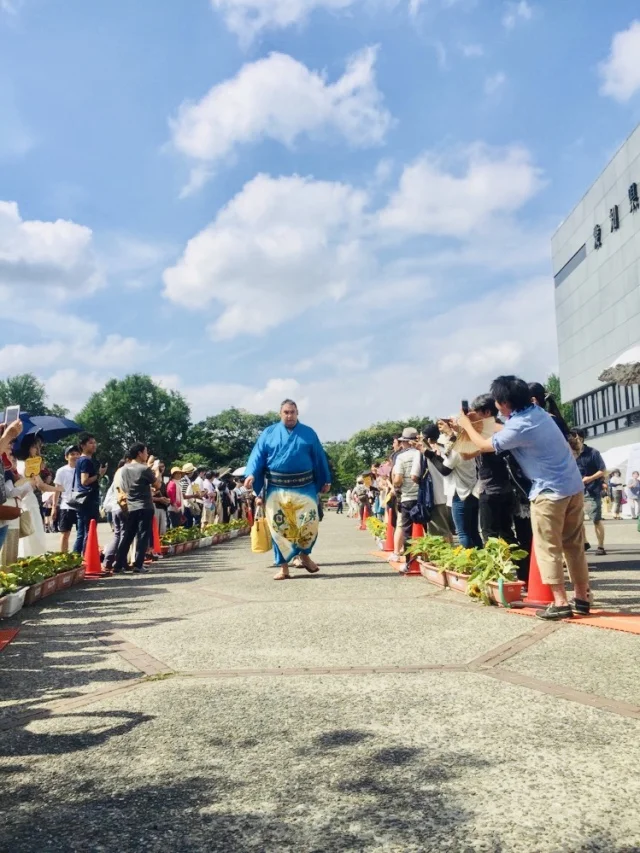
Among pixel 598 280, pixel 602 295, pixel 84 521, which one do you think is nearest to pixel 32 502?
pixel 84 521

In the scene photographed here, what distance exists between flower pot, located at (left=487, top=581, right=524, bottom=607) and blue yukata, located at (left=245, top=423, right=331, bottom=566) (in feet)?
11.3

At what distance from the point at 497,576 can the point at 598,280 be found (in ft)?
162

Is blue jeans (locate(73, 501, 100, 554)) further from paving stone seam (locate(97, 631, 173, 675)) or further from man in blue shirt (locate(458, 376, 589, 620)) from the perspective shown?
man in blue shirt (locate(458, 376, 589, 620))

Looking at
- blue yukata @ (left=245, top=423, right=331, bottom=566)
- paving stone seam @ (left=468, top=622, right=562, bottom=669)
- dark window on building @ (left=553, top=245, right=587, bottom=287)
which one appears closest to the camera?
paving stone seam @ (left=468, top=622, right=562, bottom=669)

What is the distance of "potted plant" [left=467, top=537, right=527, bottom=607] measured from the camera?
6484 millimetres

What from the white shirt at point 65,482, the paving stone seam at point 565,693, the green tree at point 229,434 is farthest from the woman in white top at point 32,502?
the green tree at point 229,434

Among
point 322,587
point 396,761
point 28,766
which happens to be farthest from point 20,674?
point 322,587

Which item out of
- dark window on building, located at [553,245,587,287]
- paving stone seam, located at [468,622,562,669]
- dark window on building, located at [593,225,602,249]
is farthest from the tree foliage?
paving stone seam, located at [468,622,562,669]

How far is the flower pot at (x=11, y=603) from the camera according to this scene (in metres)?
6.73

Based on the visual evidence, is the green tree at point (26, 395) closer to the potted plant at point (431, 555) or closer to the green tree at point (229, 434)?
the green tree at point (229, 434)

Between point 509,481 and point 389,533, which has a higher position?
point 509,481

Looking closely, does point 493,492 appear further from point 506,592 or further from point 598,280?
point 598,280

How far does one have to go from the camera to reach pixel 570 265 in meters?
57.8

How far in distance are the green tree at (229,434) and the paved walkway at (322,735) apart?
92.2 metres
